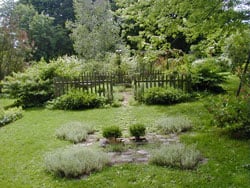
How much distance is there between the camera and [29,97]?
1043 centimetres

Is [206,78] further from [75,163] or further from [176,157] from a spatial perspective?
[75,163]

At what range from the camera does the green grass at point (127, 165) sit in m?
3.84

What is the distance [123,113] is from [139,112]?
49cm

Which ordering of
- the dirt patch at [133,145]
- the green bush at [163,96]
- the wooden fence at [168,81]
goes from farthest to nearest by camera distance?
the wooden fence at [168,81] < the green bush at [163,96] < the dirt patch at [133,145]

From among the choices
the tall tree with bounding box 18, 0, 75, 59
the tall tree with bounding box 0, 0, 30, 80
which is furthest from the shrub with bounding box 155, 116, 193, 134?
the tall tree with bounding box 18, 0, 75, 59

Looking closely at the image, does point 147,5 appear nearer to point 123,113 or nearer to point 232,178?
point 123,113

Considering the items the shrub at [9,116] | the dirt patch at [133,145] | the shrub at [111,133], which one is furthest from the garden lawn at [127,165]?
the shrub at [111,133]

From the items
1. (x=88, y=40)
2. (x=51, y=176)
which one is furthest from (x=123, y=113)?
(x=88, y=40)

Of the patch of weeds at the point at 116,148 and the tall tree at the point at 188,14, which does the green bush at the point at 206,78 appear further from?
the patch of weeds at the point at 116,148

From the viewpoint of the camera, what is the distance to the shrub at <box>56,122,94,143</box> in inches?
234

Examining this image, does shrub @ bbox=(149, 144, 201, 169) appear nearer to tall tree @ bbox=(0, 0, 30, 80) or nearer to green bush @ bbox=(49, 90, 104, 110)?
green bush @ bbox=(49, 90, 104, 110)

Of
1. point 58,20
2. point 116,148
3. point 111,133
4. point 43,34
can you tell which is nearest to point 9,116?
point 111,133

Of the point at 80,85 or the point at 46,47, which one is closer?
the point at 80,85

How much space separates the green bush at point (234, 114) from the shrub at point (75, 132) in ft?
9.11
